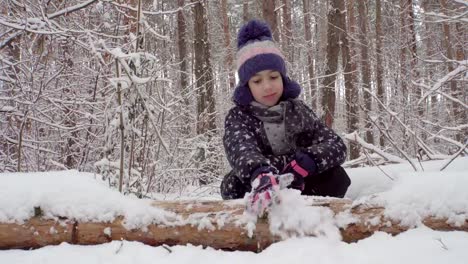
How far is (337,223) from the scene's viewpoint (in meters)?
1.48

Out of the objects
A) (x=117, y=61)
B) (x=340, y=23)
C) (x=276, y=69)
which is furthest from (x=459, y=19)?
(x=340, y=23)

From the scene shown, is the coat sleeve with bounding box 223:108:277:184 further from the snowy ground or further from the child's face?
the snowy ground

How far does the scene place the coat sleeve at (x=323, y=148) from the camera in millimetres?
2344

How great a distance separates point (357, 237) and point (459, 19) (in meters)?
2.23

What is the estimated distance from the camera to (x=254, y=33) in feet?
9.12

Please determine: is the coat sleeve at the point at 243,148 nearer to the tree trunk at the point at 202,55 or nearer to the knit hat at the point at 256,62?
the knit hat at the point at 256,62

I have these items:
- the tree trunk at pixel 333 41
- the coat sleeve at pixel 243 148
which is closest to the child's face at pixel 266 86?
the coat sleeve at pixel 243 148

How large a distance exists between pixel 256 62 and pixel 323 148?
28.2 inches

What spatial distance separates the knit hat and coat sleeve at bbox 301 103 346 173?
209 millimetres

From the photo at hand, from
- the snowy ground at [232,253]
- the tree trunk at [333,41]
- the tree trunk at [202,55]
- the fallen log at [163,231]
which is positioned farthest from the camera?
the tree trunk at [202,55]

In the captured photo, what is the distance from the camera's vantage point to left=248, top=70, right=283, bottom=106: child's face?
8.45 feet

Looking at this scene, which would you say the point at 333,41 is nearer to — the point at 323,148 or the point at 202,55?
the point at 202,55

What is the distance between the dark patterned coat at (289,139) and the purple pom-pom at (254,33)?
0.50 m

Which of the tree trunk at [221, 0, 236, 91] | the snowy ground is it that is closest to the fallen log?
the snowy ground
